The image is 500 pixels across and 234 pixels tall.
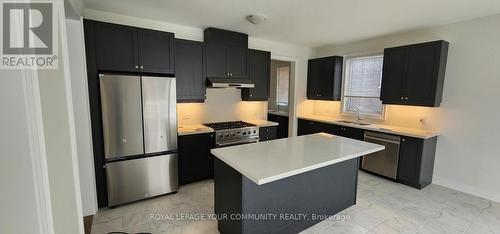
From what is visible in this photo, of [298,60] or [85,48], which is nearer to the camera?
[85,48]

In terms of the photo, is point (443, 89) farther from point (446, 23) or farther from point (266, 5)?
point (266, 5)

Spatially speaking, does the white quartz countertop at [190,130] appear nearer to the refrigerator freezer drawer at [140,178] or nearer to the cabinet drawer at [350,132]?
the refrigerator freezer drawer at [140,178]

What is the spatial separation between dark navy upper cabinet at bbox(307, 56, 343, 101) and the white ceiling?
103 centimetres

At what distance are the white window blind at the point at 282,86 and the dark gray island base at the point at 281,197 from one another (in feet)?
12.1

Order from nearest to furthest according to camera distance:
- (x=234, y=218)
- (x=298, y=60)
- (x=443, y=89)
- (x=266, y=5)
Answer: (x=234, y=218) < (x=266, y=5) < (x=443, y=89) < (x=298, y=60)

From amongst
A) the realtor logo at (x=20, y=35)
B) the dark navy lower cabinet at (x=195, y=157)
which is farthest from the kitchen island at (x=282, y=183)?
the realtor logo at (x=20, y=35)

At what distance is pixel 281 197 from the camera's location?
81.8 inches

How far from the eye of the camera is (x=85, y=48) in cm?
240

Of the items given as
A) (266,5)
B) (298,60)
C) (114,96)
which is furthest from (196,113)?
(298,60)

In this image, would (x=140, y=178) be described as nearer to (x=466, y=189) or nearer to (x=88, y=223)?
(x=88, y=223)

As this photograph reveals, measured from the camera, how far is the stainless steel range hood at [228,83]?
3471 mm

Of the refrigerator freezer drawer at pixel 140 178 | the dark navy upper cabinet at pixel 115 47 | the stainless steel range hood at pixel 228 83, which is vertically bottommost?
the refrigerator freezer drawer at pixel 140 178

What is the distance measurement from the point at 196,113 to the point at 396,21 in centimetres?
350

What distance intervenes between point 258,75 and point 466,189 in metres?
3.76
